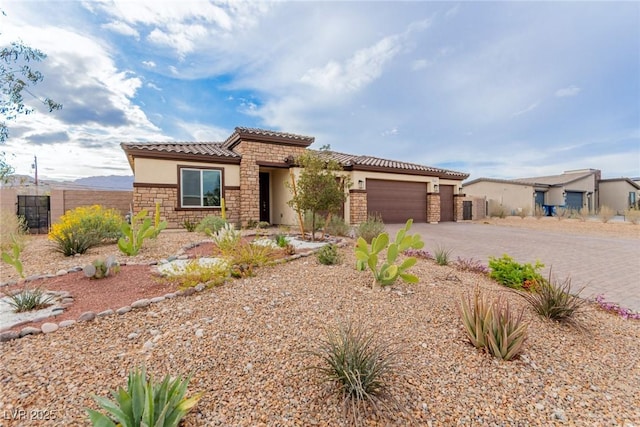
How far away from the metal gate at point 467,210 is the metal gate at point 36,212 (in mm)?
23919

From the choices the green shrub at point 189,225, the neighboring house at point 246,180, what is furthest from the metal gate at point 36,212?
the green shrub at point 189,225

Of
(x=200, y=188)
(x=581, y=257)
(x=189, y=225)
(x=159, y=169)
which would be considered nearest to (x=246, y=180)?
(x=200, y=188)

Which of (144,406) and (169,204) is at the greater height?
(169,204)

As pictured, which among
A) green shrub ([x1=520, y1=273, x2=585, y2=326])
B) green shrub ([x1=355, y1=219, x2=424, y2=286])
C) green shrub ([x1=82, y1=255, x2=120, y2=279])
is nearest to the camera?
green shrub ([x1=520, y1=273, x2=585, y2=326])

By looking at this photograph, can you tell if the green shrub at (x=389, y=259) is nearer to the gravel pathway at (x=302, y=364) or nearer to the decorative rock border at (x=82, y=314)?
the gravel pathway at (x=302, y=364)

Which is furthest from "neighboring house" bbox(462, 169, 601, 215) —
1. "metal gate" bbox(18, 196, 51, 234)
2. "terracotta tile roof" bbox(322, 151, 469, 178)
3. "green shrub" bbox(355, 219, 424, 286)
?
"metal gate" bbox(18, 196, 51, 234)

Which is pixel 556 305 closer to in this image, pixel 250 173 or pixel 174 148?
pixel 250 173

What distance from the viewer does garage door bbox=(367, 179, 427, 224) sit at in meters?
15.6

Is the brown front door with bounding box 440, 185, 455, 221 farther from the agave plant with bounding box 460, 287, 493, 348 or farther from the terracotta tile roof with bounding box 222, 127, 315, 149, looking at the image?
the agave plant with bounding box 460, 287, 493, 348

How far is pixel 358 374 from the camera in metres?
2.13

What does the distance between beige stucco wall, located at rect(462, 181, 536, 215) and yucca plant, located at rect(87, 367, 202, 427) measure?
98.4ft

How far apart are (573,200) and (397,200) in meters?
28.7

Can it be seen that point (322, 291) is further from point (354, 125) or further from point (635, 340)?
point (354, 125)

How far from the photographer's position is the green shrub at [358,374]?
6.77 feet
